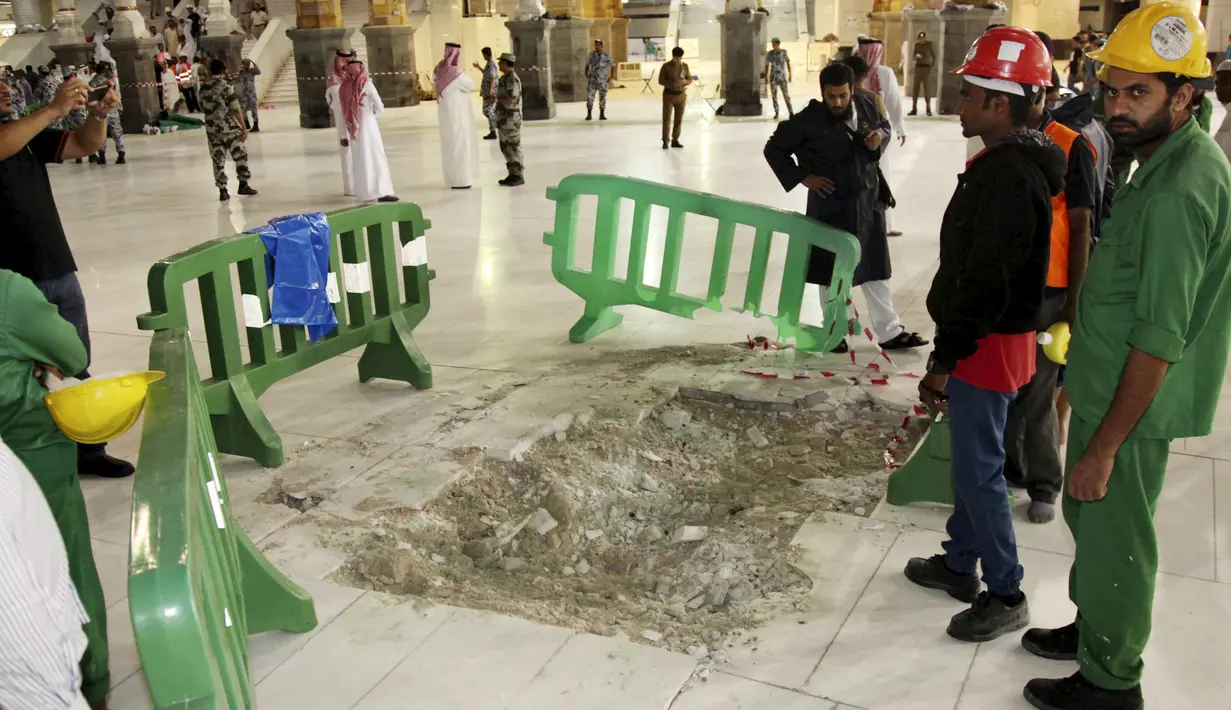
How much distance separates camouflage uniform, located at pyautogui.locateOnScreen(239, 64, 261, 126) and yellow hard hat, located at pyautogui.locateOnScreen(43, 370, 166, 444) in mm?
18506

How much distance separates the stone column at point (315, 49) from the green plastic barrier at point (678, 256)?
52.4ft

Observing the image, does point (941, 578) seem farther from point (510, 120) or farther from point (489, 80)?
point (489, 80)

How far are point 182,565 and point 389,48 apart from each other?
74.3ft

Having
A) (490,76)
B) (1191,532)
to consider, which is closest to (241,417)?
(1191,532)

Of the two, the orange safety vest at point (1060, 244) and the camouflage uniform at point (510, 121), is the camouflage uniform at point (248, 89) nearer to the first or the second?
the camouflage uniform at point (510, 121)

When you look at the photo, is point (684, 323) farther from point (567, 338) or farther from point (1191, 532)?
point (1191, 532)

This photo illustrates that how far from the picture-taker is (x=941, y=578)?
3492 mm

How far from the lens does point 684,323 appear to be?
22.3 feet

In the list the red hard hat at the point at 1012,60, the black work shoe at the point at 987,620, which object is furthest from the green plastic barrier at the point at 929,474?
the red hard hat at the point at 1012,60

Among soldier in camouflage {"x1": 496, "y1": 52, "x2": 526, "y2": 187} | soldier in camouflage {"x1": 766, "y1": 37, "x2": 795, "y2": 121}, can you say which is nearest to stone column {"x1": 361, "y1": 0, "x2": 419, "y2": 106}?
soldier in camouflage {"x1": 766, "y1": 37, "x2": 795, "y2": 121}

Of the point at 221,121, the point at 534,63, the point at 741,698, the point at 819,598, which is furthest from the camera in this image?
the point at 534,63

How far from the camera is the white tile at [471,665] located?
303cm

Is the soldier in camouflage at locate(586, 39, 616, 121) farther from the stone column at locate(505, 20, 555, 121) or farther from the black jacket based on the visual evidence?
the black jacket

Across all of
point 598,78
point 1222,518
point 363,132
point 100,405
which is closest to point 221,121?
point 363,132
